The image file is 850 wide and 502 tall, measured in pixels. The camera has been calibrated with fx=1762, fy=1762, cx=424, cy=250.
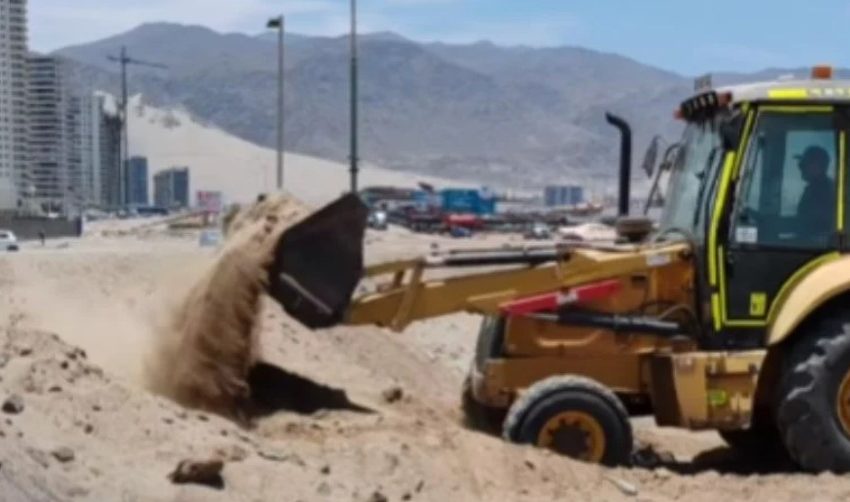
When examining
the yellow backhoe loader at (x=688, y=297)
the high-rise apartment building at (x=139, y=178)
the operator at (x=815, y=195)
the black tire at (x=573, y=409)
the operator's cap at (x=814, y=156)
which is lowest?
the high-rise apartment building at (x=139, y=178)

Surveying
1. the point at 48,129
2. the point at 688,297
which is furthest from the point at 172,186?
the point at 688,297

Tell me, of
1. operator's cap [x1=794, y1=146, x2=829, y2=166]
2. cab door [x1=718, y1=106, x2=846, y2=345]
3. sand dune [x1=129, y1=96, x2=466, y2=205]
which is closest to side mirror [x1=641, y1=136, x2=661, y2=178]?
cab door [x1=718, y1=106, x2=846, y2=345]

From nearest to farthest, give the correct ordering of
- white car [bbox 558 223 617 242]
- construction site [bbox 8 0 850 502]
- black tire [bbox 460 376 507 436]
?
construction site [bbox 8 0 850 502] < black tire [bbox 460 376 507 436] < white car [bbox 558 223 617 242]

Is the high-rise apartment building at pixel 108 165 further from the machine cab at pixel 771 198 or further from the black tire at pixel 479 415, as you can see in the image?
the machine cab at pixel 771 198

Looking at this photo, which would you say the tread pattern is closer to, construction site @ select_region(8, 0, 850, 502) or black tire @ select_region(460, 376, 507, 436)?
construction site @ select_region(8, 0, 850, 502)

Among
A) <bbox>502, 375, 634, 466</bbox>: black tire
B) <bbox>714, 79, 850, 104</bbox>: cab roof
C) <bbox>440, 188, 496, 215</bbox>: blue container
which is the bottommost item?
<bbox>440, 188, 496, 215</bbox>: blue container

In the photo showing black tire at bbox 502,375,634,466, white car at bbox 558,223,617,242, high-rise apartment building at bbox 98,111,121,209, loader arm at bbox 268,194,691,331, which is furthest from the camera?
high-rise apartment building at bbox 98,111,121,209

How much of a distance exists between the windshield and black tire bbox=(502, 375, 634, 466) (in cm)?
128

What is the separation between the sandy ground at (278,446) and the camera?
8.73 m

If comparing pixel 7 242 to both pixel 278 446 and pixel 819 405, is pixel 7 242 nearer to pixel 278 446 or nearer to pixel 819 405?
pixel 278 446

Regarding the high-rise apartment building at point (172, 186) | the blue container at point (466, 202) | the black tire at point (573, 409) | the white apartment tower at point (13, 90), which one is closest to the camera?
the black tire at point (573, 409)

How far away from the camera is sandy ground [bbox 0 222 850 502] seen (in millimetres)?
8734

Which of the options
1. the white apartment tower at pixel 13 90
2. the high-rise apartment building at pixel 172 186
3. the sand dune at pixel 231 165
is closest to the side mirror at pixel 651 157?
the white apartment tower at pixel 13 90

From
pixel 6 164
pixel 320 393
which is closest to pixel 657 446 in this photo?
pixel 320 393
